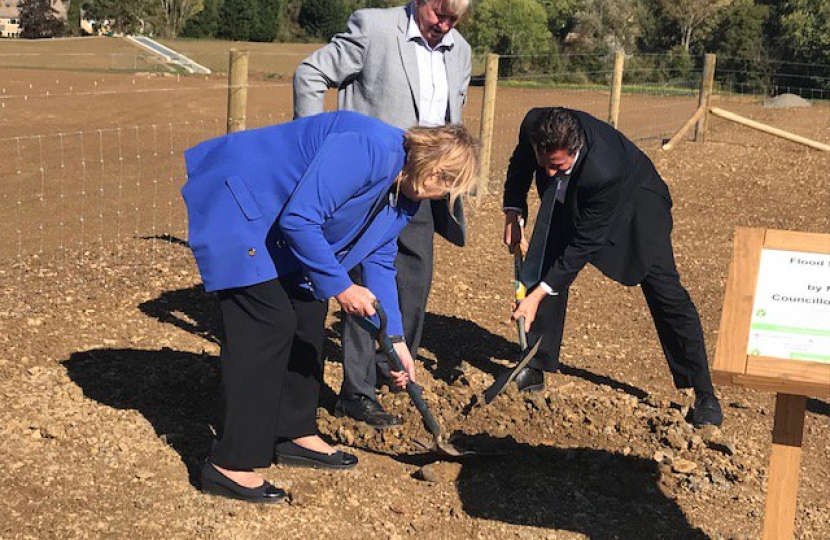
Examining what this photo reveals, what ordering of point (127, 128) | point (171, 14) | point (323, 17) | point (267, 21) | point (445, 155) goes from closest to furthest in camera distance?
point (445, 155) → point (127, 128) → point (267, 21) → point (171, 14) → point (323, 17)

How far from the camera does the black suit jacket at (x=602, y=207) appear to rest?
197 inches

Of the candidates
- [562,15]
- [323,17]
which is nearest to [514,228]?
[562,15]

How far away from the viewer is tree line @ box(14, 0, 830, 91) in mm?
31109

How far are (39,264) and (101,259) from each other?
15.1 inches

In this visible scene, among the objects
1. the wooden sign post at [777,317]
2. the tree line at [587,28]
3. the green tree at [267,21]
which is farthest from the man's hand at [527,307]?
the green tree at [267,21]

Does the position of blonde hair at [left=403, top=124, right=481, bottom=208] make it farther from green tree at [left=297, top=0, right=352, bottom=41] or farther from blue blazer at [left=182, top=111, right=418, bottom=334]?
green tree at [left=297, top=0, right=352, bottom=41]

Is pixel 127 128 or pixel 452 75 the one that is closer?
pixel 452 75

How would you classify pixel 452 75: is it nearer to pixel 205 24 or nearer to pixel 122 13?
pixel 205 24

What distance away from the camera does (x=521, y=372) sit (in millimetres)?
5699

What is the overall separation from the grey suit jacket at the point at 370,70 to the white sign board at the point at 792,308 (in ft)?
6.63

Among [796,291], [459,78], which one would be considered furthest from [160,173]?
[796,291]

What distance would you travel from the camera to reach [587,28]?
41750mm

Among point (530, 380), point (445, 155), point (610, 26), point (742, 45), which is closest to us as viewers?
point (445, 155)

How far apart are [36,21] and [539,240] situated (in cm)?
4794
